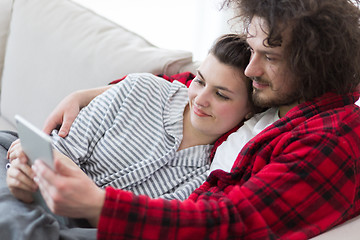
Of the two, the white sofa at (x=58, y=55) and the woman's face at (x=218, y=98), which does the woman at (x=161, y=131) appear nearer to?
the woman's face at (x=218, y=98)

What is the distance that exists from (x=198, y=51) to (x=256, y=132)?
133 centimetres

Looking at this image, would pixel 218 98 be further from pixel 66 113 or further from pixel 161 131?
pixel 66 113

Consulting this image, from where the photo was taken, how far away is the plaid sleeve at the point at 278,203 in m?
0.95

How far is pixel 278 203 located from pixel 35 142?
51 centimetres

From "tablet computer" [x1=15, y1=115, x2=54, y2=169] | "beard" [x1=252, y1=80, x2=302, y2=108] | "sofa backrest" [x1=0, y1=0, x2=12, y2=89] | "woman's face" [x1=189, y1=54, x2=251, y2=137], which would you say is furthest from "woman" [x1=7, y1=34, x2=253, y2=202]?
"sofa backrest" [x1=0, y1=0, x2=12, y2=89]

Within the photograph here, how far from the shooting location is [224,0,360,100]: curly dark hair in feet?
3.67

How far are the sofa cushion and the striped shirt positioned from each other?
286 millimetres

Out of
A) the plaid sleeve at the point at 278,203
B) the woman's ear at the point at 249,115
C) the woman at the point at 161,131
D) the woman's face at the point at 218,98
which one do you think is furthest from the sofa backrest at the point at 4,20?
the plaid sleeve at the point at 278,203

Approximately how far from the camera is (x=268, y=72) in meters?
1.22

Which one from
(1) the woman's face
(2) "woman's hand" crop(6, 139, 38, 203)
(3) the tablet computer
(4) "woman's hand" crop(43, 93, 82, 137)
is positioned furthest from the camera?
(4) "woman's hand" crop(43, 93, 82, 137)

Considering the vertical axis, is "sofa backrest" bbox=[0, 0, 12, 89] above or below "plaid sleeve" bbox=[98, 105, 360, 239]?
below

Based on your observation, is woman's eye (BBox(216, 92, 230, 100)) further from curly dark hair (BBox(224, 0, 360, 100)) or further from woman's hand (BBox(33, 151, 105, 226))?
woman's hand (BBox(33, 151, 105, 226))

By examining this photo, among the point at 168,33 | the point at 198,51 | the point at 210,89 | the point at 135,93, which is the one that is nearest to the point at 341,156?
the point at 210,89

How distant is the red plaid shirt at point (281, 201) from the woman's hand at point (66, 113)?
55cm
